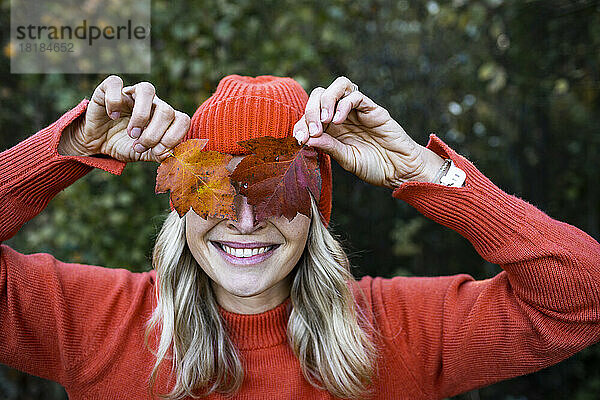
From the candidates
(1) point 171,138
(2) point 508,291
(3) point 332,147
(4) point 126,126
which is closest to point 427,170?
(3) point 332,147

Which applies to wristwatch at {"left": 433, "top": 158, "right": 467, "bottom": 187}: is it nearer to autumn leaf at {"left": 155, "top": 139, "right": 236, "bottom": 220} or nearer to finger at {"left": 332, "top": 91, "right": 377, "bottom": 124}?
finger at {"left": 332, "top": 91, "right": 377, "bottom": 124}

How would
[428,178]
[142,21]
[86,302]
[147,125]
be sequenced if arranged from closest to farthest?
[147,125] → [428,178] → [86,302] → [142,21]

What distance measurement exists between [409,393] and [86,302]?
987 millimetres

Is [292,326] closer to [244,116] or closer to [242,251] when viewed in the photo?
[242,251]

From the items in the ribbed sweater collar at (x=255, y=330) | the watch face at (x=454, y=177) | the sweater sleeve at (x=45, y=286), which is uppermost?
the watch face at (x=454, y=177)

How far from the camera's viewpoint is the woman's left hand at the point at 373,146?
5.22ft

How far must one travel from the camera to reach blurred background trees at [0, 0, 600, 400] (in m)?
3.21

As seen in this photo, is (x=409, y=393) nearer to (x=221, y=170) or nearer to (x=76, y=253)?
(x=221, y=170)

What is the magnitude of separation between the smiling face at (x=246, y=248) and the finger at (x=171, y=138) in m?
0.25

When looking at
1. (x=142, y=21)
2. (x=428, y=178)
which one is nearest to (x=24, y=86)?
(x=142, y=21)

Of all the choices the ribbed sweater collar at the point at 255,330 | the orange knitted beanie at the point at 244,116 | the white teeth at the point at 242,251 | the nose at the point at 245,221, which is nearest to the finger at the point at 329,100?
the orange knitted beanie at the point at 244,116

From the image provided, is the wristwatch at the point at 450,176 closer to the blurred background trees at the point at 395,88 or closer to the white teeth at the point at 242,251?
the white teeth at the point at 242,251

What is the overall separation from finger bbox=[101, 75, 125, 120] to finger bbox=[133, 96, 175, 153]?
8cm

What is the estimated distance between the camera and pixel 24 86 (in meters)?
3.25
